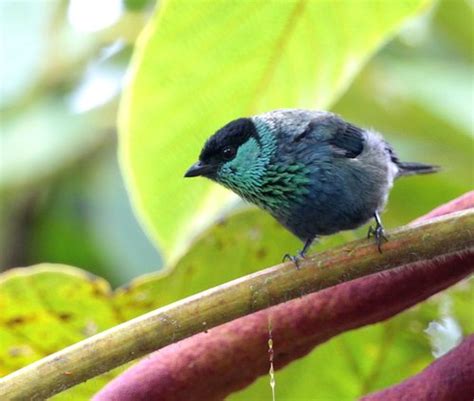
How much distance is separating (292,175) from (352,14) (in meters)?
0.36

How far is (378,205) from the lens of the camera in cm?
219

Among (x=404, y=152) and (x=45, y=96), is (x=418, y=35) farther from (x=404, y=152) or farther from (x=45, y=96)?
(x=45, y=96)

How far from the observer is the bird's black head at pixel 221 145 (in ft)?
6.76

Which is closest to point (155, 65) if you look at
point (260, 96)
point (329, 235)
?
point (260, 96)

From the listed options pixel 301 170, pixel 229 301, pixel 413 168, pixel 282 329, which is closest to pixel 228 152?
pixel 301 170

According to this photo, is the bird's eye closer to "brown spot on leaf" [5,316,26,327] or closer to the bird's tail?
the bird's tail

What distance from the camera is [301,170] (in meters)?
2.16

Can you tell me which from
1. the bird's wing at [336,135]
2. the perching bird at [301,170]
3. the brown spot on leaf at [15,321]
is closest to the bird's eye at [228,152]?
the perching bird at [301,170]

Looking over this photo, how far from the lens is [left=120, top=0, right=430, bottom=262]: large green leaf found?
194 cm

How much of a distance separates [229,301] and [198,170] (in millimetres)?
888

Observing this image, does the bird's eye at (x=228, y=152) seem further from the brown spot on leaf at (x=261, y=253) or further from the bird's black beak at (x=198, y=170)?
the brown spot on leaf at (x=261, y=253)

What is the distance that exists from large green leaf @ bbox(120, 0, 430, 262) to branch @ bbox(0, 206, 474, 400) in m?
0.73

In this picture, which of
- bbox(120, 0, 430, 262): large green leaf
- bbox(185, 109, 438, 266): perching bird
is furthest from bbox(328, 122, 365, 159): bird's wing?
bbox(120, 0, 430, 262): large green leaf

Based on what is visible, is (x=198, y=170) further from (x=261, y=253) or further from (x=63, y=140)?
(x=63, y=140)
